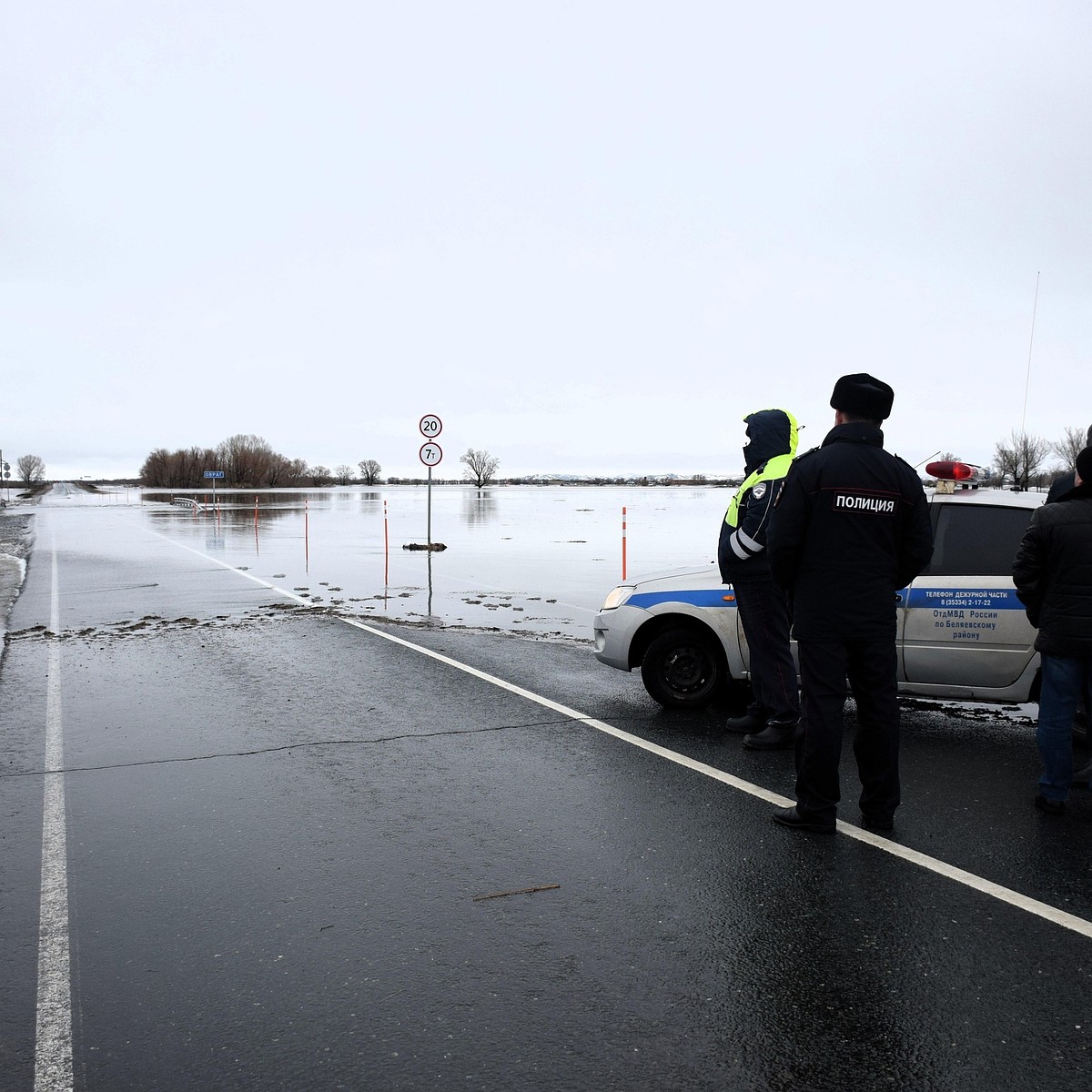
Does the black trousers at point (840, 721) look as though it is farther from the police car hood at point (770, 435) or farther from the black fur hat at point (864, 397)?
the police car hood at point (770, 435)

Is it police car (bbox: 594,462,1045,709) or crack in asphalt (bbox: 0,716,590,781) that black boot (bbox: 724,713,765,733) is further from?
crack in asphalt (bbox: 0,716,590,781)

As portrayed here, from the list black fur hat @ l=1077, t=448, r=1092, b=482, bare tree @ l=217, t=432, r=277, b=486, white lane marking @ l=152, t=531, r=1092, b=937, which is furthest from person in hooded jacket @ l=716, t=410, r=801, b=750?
bare tree @ l=217, t=432, r=277, b=486

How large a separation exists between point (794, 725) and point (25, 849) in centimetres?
446

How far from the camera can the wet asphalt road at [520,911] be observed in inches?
110

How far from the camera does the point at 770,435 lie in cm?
577

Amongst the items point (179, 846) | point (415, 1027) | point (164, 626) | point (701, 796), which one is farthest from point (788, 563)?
point (164, 626)

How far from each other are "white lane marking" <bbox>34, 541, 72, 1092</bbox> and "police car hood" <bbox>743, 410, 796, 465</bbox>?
4.45 metres

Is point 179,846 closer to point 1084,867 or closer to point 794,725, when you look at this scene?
point 794,725

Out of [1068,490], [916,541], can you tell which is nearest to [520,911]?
[916,541]

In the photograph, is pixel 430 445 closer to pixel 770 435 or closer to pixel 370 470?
pixel 770 435

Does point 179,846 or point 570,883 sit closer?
point 570,883

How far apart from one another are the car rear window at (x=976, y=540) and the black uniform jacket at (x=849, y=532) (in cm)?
187

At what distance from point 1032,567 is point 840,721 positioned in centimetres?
154

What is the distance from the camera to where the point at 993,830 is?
4582mm
